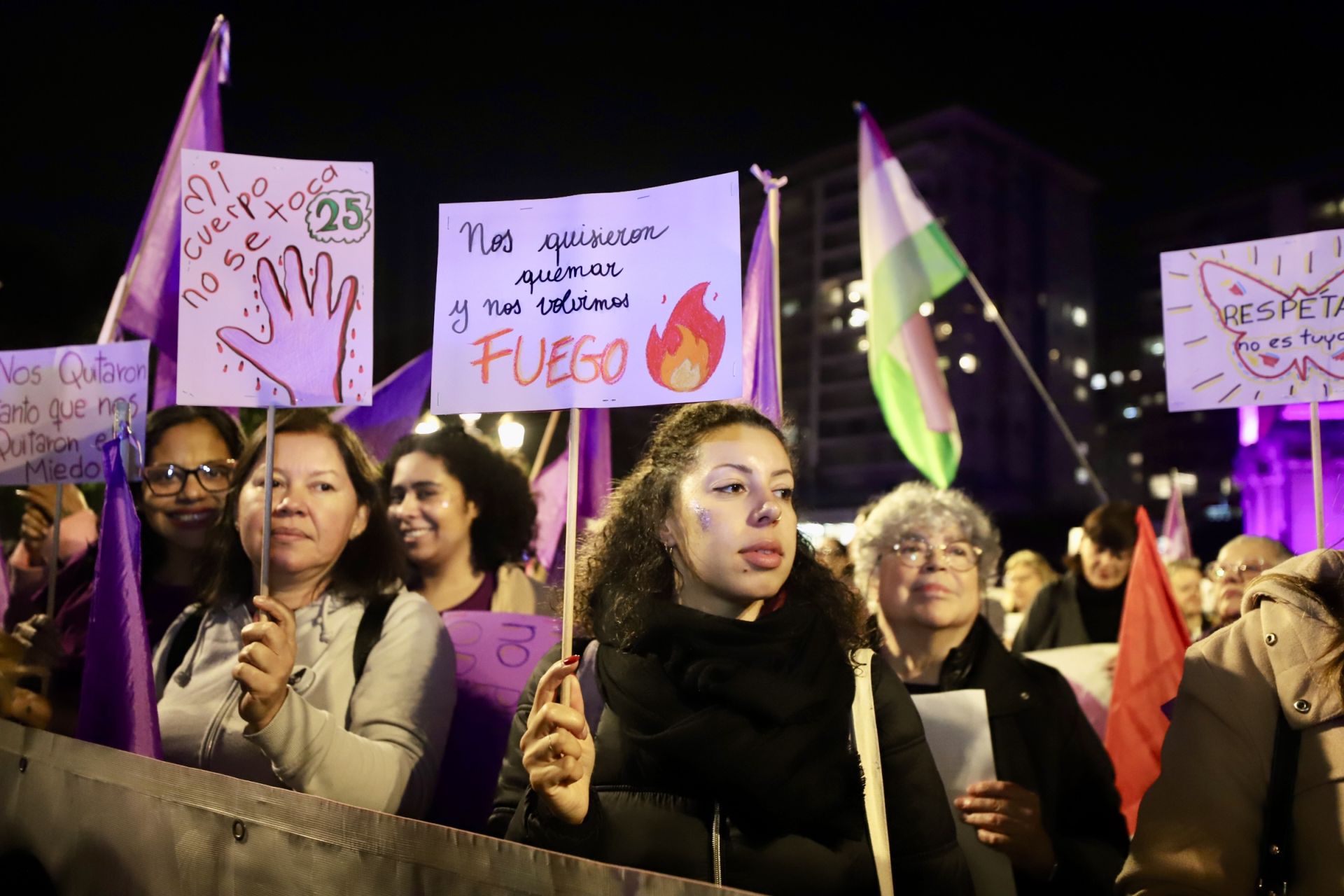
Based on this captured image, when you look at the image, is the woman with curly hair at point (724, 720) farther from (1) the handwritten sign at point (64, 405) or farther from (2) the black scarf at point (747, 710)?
(1) the handwritten sign at point (64, 405)

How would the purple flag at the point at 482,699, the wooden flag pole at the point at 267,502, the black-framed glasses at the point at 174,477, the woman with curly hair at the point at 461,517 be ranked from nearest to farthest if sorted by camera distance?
the wooden flag pole at the point at 267,502
the purple flag at the point at 482,699
the black-framed glasses at the point at 174,477
the woman with curly hair at the point at 461,517

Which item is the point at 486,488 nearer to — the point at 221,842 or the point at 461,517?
the point at 461,517

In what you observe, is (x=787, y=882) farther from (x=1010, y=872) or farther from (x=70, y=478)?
(x=70, y=478)

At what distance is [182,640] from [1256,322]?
322 centimetres

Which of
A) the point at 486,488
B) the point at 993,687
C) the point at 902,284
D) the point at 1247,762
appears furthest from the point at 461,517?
the point at 902,284

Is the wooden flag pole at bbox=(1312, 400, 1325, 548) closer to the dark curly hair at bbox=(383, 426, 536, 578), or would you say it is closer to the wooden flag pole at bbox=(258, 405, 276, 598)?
the wooden flag pole at bbox=(258, 405, 276, 598)

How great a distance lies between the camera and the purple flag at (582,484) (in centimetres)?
489

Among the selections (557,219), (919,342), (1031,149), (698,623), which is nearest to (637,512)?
(698,623)

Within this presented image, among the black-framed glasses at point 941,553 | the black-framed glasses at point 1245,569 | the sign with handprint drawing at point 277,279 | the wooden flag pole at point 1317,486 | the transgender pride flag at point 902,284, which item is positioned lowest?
the black-framed glasses at point 1245,569

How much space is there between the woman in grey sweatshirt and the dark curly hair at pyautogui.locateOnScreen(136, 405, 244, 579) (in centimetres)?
65

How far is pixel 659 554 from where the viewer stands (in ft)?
7.87

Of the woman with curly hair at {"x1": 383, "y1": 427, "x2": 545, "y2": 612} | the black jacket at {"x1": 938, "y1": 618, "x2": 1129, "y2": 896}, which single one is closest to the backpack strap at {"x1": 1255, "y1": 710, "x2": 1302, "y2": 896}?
the black jacket at {"x1": 938, "y1": 618, "x2": 1129, "y2": 896}

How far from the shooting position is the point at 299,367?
2.68 meters

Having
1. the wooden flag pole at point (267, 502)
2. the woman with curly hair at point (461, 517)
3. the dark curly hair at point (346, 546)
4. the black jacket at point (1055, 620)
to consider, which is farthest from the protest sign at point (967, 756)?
the black jacket at point (1055, 620)
